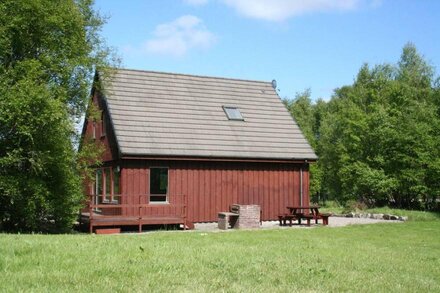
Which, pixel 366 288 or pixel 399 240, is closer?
pixel 366 288

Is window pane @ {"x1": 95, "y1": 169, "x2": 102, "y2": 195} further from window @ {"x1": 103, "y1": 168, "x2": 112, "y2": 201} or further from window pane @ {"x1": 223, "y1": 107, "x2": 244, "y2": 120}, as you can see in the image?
window pane @ {"x1": 223, "y1": 107, "x2": 244, "y2": 120}

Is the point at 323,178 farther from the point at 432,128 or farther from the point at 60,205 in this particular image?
the point at 60,205

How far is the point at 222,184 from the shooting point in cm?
2239

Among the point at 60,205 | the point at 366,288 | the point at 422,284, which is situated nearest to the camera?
the point at 366,288

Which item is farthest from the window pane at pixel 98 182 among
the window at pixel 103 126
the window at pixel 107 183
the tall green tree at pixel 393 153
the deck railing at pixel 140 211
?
the tall green tree at pixel 393 153

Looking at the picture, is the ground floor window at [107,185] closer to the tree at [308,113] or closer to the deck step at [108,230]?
the deck step at [108,230]

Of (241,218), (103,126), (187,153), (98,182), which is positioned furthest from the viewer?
(98,182)

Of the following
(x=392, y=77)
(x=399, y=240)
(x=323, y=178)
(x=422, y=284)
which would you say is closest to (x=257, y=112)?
(x=399, y=240)

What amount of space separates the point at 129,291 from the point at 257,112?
19.3 m

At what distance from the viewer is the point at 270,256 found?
33.1 ft

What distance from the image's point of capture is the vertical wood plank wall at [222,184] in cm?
2102

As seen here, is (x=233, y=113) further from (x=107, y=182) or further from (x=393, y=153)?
(x=393, y=153)

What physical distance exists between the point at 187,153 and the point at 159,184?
67.1 inches

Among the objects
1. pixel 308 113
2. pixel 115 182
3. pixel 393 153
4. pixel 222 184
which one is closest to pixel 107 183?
pixel 115 182
